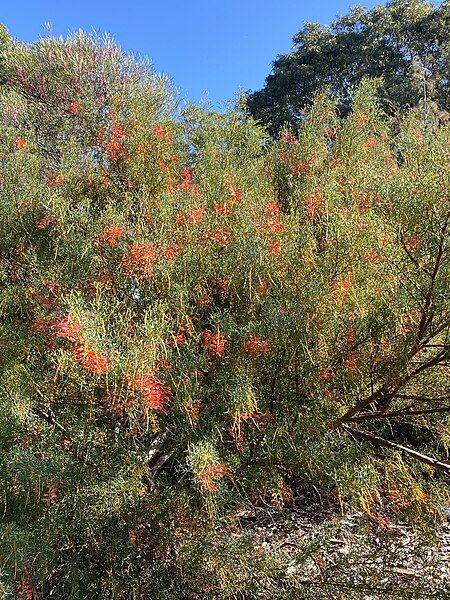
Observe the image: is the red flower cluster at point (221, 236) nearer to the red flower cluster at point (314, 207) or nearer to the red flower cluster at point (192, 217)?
the red flower cluster at point (192, 217)

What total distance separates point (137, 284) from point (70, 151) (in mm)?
1187

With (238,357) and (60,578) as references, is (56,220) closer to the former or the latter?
(238,357)

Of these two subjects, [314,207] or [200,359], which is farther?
[314,207]

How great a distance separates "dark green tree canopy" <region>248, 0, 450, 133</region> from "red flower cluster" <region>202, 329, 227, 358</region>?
1021 cm

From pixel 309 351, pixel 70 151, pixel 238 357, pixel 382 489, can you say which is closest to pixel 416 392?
pixel 382 489

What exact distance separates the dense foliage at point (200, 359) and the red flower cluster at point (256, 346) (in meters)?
0.01

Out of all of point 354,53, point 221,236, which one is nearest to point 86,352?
point 221,236

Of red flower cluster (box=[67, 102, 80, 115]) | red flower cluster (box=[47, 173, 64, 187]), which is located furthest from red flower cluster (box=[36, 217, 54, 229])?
red flower cluster (box=[67, 102, 80, 115])

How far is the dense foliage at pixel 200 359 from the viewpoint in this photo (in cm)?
199

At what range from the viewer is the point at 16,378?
236 cm

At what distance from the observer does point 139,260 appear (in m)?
2.16

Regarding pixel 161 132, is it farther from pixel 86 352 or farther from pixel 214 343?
pixel 86 352

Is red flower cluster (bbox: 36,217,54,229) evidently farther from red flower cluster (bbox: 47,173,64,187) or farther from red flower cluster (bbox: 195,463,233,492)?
red flower cluster (bbox: 195,463,233,492)

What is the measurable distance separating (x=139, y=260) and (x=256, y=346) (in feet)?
2.12
